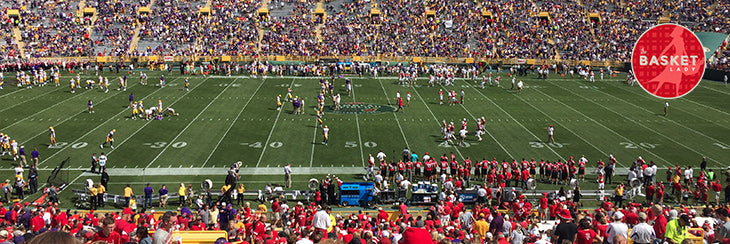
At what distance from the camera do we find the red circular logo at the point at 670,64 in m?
41.2

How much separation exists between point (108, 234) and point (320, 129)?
23229 millimetres

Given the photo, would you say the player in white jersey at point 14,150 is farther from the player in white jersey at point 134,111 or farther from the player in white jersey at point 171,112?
the player in white jersey at point 171,112

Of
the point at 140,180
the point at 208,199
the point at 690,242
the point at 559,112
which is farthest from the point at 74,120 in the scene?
the point at 690,242

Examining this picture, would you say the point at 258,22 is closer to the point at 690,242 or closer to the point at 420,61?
the point at 420,61

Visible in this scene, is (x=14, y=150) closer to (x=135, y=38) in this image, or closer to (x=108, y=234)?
(x=108, y=234)

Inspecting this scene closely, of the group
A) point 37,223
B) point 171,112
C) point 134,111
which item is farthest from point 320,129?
point 37,223

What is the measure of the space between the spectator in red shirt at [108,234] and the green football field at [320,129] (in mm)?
12953

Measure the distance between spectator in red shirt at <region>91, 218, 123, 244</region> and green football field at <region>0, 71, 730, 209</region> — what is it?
42.5ft

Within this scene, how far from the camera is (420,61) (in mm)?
63875

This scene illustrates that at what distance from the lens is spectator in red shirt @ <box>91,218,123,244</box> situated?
10273mm

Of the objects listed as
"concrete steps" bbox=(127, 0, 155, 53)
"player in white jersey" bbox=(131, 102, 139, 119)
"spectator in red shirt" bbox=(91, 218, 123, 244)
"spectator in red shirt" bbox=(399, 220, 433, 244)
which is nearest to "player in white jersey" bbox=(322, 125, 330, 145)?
"player in white jersey" bbox=(131, 102, 139, 119)

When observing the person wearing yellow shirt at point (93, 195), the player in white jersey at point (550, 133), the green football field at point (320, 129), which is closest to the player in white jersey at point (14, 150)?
the green football field at point (320, 129)

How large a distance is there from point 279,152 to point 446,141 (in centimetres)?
837

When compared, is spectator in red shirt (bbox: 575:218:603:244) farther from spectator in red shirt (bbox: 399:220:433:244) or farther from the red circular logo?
the red circular logo
